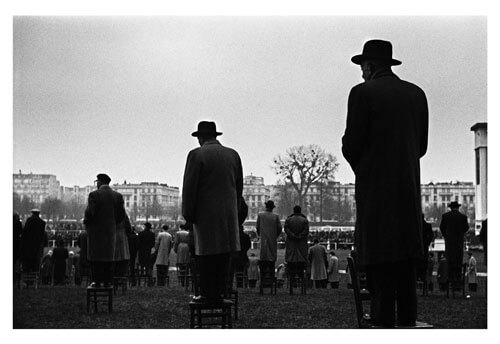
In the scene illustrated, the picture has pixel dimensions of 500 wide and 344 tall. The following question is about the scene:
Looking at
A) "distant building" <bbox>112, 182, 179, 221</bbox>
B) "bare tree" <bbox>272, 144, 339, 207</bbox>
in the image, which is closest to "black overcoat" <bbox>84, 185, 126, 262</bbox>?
"bare tree" <bbox>272, 144, 339, 207</bbox>

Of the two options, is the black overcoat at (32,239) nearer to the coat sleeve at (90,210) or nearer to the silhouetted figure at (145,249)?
the silhouetted figure at (145,249)

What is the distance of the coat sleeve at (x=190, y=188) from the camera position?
5.93 metres

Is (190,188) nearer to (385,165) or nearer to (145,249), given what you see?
(385,165)

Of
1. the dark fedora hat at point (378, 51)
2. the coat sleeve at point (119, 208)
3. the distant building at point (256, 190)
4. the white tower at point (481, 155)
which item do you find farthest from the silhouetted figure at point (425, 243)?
the distant building at point (256, 190)

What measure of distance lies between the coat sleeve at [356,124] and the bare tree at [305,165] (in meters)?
12.8

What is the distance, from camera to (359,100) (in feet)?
13.9

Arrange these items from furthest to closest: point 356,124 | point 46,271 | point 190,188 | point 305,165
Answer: point 305,165, point 46,271, point 190,188, point 356,124

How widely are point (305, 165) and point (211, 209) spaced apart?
644 inches

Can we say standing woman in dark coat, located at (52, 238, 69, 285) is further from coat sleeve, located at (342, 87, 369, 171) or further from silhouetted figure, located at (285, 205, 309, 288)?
coat sleeve, located at (342, 87, 369, 171)

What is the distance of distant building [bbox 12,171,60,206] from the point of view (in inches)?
322

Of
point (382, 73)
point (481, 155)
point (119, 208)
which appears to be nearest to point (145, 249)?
point (119, 208)

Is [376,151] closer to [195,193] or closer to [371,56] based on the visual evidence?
[371,56]

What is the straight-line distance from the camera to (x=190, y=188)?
19.4 feet
